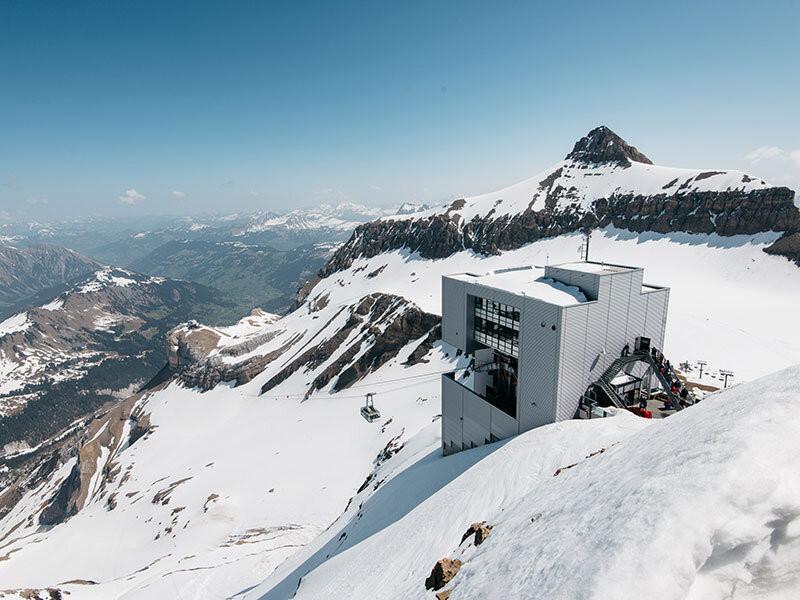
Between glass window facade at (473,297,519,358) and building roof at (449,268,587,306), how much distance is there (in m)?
1.36

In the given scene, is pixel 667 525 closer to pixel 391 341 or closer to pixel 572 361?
pixel 572 361

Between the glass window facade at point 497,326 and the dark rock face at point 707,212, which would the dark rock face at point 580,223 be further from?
the glass window facade at point 497,326

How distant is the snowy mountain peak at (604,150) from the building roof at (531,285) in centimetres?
13706

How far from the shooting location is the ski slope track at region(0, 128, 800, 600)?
7.33 meters

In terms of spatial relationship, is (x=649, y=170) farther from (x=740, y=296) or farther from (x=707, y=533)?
(x=707, y=533)

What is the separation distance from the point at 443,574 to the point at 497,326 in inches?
734

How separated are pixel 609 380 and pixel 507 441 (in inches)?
303

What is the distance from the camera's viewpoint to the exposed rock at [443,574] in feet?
38.9

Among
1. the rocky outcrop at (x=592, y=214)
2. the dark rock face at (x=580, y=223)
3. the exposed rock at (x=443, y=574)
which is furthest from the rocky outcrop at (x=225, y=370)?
the exposed rock at (x=443, y=574)

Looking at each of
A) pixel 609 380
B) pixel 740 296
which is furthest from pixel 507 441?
pixel 740 296

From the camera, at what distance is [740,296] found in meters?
75.3

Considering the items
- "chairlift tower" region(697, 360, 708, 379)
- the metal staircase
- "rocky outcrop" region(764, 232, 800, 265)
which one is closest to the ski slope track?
"chairlift tower" region(697, 360, 708, 379)

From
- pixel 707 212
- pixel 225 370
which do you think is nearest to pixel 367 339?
pixel 225 370

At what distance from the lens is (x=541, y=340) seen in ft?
79.6
